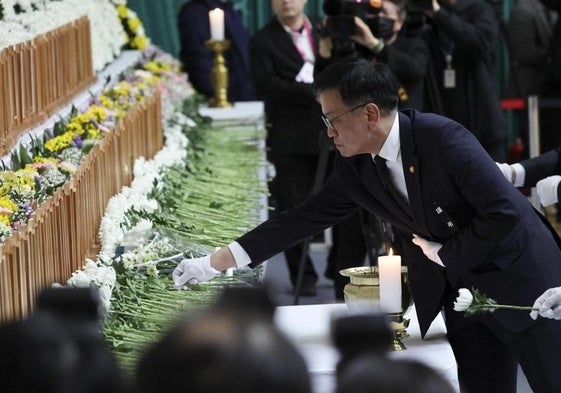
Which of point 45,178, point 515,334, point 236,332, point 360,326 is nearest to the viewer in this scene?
point 236,332

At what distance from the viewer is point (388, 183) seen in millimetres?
2982

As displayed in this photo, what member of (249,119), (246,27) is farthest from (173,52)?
(249,119)

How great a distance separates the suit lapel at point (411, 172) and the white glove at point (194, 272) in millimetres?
557

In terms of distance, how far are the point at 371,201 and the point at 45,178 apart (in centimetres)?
95

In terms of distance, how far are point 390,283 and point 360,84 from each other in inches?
19.2

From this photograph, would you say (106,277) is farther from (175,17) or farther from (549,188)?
(175,17)

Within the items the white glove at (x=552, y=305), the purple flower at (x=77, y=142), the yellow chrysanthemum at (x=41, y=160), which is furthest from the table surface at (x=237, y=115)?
the white glove at (x=552, y=305)

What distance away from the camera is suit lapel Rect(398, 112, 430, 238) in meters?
2.89

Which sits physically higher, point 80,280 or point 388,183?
point 388,183

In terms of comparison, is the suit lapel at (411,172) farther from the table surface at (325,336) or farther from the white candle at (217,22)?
the white candle at (217,22)

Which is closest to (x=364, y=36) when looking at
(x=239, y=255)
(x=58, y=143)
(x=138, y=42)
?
(x=58, y=143)

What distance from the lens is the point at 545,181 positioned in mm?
3264

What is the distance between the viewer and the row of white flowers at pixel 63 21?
4324 millimetres

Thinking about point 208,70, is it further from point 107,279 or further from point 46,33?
point 107,279
